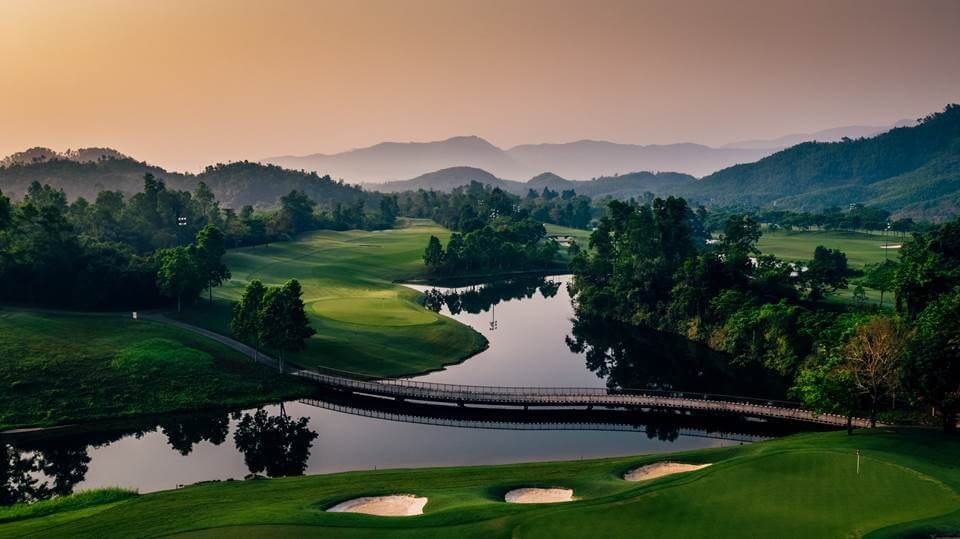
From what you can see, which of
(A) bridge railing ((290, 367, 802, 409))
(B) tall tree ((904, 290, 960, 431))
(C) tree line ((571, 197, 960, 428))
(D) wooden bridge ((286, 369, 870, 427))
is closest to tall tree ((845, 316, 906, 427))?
(C) tree line ((571, 197, 960, 428))

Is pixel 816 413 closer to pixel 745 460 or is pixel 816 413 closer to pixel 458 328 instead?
pixel 745 460

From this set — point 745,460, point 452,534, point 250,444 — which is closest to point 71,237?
point 250,444

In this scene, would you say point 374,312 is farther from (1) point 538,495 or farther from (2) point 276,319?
(1) point 538,495

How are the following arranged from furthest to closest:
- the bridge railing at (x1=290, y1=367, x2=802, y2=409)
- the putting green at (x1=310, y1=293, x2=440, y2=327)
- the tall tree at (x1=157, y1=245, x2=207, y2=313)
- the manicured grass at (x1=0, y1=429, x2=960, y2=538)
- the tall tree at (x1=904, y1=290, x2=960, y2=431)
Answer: the putting green at (x1=310, y1=293, x2=440, y2=327), the tall tree at (x1=157, y1=245, x2=207, y2=313), the bridge railing at (x1=290, y1=367, x2=802, y2=409), the tall tree at (x1=904, y1=290, x2=960, y2=431), the manicured grass at (x1=0, y1=429, x2=960, y2=538)

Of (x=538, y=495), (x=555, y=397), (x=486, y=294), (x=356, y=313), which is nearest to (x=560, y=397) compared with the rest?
(x=555, y=397)

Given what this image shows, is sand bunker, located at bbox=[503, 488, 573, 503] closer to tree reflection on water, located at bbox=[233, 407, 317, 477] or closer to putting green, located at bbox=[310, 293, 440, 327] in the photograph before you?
tree reflection on water, located at bbox=[233, 407, 317, 477]
